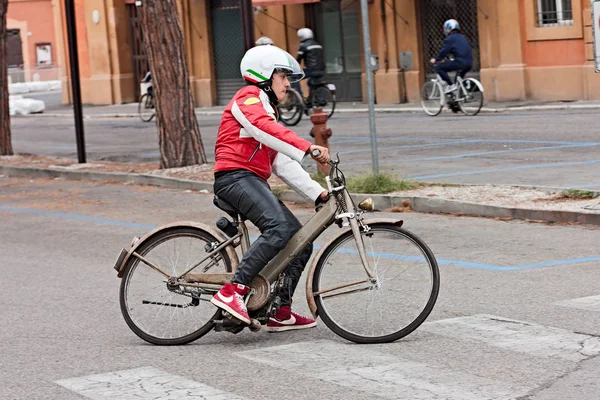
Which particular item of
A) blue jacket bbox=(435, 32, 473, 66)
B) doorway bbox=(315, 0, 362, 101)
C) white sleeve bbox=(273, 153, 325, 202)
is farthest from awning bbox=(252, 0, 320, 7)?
white sleeve bbox=(273, 153, 325, 202)

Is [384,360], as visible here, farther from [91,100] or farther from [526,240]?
[91,100]

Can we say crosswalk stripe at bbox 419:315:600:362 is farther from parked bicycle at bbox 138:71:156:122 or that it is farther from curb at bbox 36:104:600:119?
parked bicycle at bbox 138:71:156:122

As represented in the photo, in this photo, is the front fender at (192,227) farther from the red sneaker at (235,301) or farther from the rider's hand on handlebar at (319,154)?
the rider's hand on handlebar at (319,154)

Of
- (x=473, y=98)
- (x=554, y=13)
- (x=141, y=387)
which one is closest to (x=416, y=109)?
(x=473, y=98)

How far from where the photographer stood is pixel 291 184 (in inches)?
Answer: 282

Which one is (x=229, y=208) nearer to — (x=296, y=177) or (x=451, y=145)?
(x=296, y=177)

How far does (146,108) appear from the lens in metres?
31.5

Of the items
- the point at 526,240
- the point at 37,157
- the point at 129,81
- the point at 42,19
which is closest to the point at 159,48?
the point at 37,157

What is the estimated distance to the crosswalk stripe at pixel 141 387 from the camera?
5.83 metres

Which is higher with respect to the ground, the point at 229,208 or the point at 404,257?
the point at 229,208

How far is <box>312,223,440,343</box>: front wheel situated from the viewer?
6836 millimetres

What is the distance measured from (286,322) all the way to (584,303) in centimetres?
183

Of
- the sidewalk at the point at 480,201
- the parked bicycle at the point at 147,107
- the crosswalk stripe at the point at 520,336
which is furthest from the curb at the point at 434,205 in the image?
the parked bicycle at the point at 147,107

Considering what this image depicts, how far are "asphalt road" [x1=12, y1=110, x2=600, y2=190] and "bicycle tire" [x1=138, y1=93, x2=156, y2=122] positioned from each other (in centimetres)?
100
